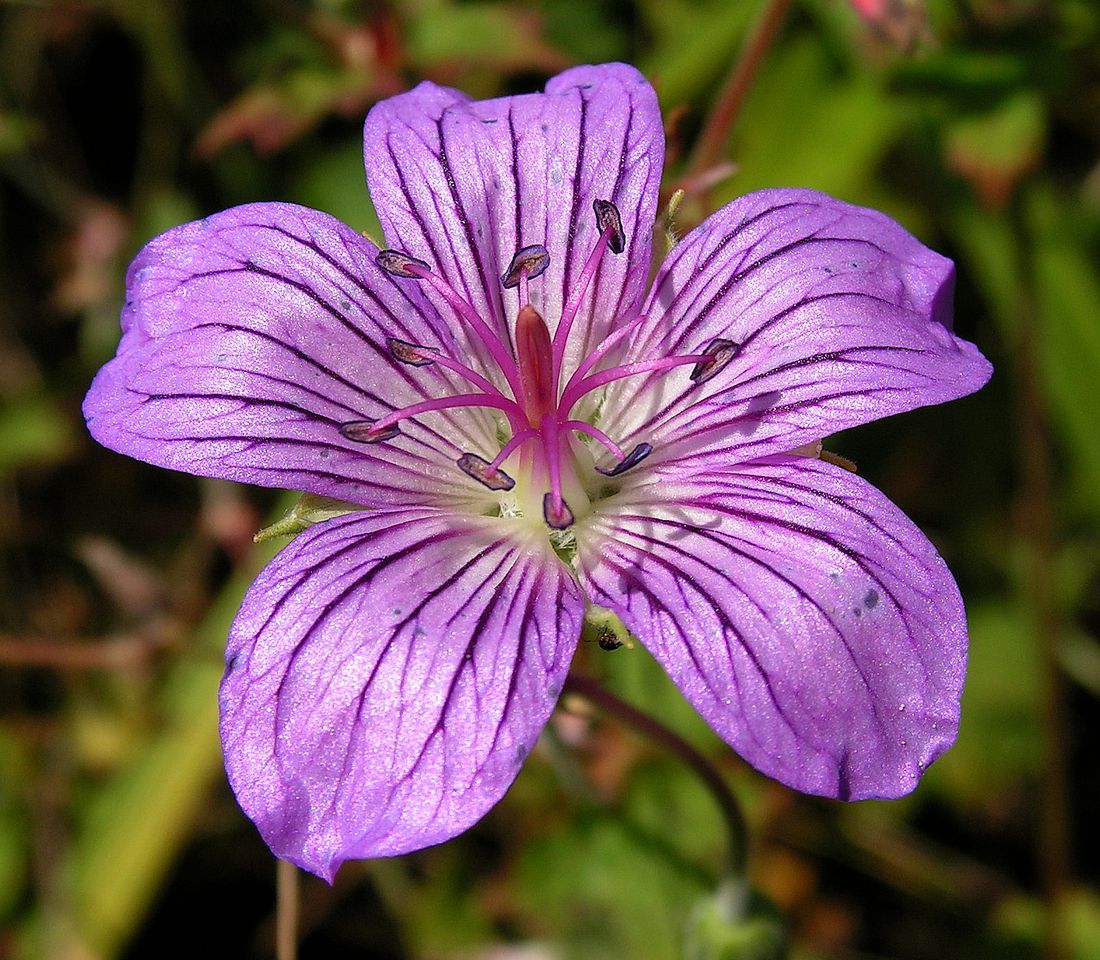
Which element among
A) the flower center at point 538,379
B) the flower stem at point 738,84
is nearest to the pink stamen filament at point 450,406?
the flower center at point 538,379

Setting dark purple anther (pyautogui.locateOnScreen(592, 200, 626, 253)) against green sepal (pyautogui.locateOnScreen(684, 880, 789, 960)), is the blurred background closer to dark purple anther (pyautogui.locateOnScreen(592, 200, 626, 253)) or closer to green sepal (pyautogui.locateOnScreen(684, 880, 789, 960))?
green sepal (pyautogui.locateOnScreen(684, 880, 789, 960))

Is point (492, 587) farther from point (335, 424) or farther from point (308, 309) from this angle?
point (308, 309)

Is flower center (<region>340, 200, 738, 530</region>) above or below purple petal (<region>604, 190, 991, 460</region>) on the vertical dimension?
below

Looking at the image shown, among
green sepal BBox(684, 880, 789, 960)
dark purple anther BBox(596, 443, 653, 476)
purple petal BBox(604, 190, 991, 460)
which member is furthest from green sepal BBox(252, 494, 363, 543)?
green sepal BBox(684, 880, 789, 960)

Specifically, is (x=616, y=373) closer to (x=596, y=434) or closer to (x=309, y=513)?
(x=596, y=434)

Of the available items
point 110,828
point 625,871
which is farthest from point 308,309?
point 110,828
